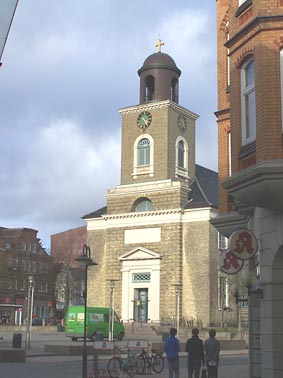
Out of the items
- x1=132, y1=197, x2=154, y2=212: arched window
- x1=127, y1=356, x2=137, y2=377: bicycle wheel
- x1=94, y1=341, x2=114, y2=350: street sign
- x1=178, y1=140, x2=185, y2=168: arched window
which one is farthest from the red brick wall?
x1=178, y1=140, x2=185, y2=168: arched window

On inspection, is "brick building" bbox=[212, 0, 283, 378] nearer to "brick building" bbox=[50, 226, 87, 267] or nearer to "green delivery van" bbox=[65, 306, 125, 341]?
"green delivery van" bbox=[65, 306, 125, 341]

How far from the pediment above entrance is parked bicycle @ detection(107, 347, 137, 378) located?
39987 millimetres

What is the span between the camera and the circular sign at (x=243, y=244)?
15.0 meters

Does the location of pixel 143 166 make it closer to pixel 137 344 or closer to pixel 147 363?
pixel 137 344

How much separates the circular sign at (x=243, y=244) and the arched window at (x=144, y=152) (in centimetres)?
5191

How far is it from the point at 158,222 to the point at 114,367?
138 feet

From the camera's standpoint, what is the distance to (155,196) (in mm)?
64250

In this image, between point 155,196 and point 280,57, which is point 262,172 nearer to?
point 280,57

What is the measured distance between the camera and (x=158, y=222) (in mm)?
63625

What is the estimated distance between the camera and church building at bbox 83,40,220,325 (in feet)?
201

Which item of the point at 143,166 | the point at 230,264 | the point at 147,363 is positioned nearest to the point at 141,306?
the point at 143,166

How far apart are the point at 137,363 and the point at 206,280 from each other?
37.9 meters

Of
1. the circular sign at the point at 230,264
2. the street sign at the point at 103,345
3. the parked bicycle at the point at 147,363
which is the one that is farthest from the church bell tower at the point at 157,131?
the circular sign at the point at 230,264

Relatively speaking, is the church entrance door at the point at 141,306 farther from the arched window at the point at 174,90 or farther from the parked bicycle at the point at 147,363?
the parked bicycle at the point at 147,363
